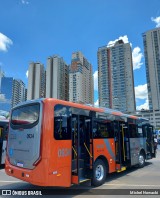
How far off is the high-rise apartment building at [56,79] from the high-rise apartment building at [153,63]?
1477 inches

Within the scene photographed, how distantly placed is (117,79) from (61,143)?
8931 centimetres

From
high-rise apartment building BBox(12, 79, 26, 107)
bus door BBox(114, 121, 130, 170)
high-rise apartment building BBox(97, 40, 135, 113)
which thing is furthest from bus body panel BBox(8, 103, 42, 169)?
high-rise apartment building BBox(97, 40, 135, 113)

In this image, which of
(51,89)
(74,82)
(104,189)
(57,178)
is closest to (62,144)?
(57,178)

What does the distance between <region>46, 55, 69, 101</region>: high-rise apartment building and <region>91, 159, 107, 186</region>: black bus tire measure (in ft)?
195

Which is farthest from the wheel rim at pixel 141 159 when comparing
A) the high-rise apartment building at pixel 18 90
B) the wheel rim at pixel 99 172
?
the high-rise apartment building at pixel 18 90

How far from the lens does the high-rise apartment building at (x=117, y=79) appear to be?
9112 cm

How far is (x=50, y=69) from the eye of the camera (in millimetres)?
72062

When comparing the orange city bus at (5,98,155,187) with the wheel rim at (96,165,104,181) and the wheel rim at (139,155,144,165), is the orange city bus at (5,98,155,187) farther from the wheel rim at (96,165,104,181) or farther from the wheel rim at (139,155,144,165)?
the wheel rim at (139,155,144,165)

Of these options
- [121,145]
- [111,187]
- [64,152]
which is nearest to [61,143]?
[64,152]

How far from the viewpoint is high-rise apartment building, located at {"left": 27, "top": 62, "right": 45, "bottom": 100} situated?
68312 mm

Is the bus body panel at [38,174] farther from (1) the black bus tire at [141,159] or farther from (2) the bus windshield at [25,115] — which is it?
(1) the black bus tire at [141,159]

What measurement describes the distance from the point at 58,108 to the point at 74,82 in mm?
72137

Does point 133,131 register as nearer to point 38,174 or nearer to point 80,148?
point 80,148

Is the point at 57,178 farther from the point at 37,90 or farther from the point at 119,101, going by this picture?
the point at 119,101
